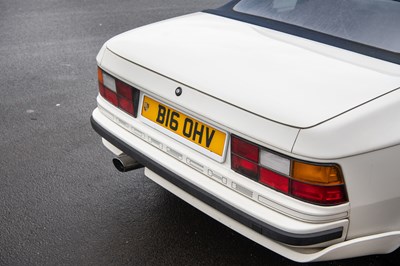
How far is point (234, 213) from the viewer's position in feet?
8.86

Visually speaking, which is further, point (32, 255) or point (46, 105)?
Answer: point (46, 105)

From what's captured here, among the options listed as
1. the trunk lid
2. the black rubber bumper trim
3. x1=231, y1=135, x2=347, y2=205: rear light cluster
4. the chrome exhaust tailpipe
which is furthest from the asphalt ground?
the trunk lid

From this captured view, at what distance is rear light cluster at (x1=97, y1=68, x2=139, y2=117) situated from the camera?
10.6ft

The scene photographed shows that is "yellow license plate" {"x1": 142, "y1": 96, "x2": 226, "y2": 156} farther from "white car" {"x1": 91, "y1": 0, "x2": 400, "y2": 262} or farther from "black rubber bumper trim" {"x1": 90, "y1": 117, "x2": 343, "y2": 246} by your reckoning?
"black rubber bumper trim" {"x1": 90, "y1": 117, "x2": 343, "y2": 246}

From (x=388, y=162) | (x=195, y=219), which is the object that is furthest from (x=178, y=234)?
(x=388, y=162)

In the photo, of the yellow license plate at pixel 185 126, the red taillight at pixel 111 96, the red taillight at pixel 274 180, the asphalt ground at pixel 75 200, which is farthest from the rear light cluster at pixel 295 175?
the red taillight at pixel 111 96

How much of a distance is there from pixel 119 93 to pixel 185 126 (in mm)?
595

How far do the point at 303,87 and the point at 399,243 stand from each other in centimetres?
92

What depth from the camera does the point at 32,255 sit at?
11.1 ft

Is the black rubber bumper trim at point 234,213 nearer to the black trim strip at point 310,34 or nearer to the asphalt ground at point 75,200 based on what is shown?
the asphalt ground at point 75,200

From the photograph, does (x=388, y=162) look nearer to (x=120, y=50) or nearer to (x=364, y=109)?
(x=364, y=109)

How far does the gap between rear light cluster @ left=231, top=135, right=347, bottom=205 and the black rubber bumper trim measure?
0.51 ft

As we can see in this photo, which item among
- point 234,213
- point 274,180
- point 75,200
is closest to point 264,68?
point 274,180

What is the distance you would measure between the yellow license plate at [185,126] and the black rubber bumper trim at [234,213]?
209 millimetres
